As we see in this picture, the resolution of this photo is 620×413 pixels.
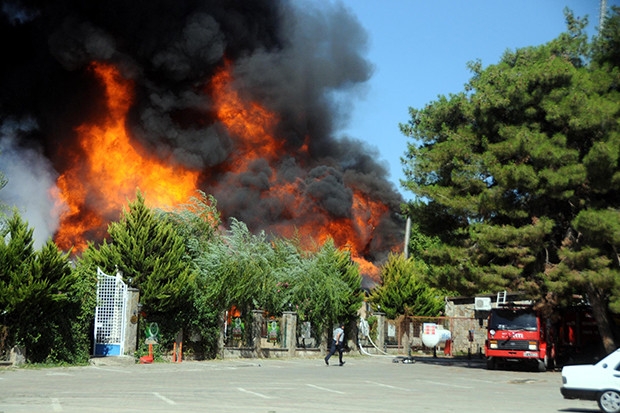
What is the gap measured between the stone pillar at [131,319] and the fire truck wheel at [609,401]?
21762mm

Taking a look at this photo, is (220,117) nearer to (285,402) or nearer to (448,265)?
→ (448,265)

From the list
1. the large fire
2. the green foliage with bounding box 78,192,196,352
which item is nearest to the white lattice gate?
the green foliage with bounding box 78,192,196,352

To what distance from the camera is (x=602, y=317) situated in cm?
3650

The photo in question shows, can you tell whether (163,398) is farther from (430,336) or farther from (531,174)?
(430,336)

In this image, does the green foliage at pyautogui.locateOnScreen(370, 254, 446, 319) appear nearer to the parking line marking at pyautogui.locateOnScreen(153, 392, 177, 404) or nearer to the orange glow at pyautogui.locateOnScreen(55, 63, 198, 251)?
the orange glow at pyautogui.locateOnScreen(55, 63, 198, 251)

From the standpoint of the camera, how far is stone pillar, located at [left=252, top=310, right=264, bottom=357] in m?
41.2

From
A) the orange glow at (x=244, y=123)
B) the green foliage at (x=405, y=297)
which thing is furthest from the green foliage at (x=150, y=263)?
the orange glow at (x=244, y=123)

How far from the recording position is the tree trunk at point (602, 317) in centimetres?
3603

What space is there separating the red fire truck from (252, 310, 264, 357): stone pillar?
1173 cm

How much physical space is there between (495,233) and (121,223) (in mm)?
16356

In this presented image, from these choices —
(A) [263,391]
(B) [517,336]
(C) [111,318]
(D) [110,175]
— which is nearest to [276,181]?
(D) [110,175]

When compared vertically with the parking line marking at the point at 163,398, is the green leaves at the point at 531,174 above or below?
above

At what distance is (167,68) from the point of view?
6581 centimetres

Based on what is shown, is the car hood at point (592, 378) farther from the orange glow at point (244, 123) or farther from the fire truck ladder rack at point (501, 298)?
the orange glow at point (244, 123)
